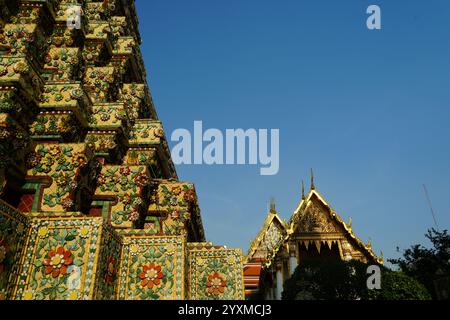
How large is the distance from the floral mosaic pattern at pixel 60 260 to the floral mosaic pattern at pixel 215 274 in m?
1.90

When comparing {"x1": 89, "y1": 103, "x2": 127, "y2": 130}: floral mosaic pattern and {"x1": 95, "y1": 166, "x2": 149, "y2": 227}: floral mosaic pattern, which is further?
{"x1": 89, "y1": 103, "x2": 127, "y2": 130}: floral mosaic pattern

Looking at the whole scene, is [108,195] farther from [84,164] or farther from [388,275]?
[388,275]

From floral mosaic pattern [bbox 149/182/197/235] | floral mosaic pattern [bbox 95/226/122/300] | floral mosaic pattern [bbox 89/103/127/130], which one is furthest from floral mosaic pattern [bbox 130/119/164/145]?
floral mosaic pattern [bbox 95/226/122/300]

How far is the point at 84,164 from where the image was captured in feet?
15.5

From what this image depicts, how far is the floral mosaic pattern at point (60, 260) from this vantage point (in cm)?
332

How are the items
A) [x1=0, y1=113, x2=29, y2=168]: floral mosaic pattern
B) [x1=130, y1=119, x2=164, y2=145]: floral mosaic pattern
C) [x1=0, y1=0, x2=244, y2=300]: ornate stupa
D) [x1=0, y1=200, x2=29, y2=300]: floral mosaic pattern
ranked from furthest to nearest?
[x1=130, y1=119, x2=164, y2=145]: floral mosaic pattern < [x1=0, y1=113, x2=29, y2=168]: floral mosaic pattern < [x1=0, y1=0, x2=244, y2=300]: ornate stupa < [x1=0, y1=200, x2=29, y2=300]: floral mosaic pattern

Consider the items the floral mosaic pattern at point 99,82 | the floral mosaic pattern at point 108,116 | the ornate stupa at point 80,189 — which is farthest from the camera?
the floral mosaic pattern at point 99,82

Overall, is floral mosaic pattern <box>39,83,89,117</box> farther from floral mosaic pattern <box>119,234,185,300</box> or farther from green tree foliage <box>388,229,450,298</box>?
green tree foliage <box>388,229,450,298</box>

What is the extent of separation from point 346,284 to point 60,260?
12866 mm

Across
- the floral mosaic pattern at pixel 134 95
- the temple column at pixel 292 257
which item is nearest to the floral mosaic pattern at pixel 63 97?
the floral mosaic pattern at pixel 134 95

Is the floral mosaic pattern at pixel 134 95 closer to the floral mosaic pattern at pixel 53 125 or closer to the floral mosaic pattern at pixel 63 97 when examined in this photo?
the floral mosaic pattern at pixel 63 97

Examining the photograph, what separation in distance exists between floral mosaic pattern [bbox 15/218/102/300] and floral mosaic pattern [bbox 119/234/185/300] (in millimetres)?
754

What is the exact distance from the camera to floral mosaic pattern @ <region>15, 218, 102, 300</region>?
3.32 meters

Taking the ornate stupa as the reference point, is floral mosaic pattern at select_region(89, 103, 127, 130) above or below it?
above
